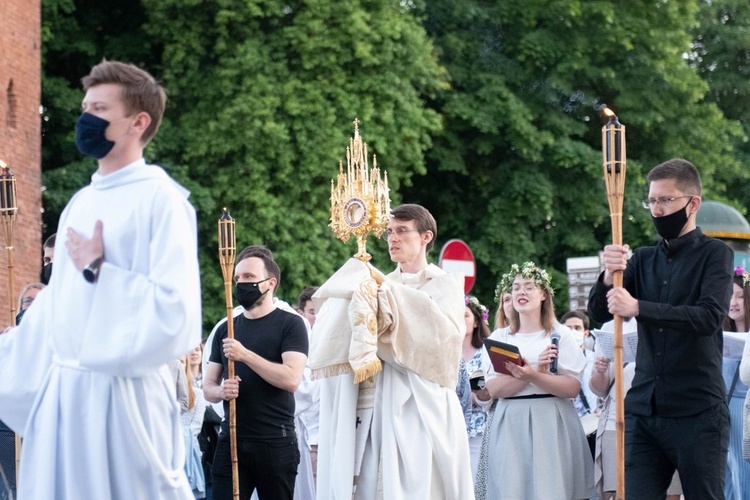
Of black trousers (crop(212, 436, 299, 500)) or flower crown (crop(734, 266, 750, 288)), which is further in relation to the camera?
flower crown (crop(734, 266, 750, 288))

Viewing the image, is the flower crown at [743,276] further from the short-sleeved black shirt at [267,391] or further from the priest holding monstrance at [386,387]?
the short-sleeved black shirt at [267,391]

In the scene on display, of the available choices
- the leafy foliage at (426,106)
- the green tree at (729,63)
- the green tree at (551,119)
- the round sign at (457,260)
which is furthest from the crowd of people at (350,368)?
the green tree at (729,63)

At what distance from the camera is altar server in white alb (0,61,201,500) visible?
5.14m

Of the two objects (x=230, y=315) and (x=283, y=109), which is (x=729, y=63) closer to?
(x=283, y=109)

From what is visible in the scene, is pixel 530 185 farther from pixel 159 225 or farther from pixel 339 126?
pixel 159 225

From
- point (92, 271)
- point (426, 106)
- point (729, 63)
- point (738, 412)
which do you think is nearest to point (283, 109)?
point (426, 106)

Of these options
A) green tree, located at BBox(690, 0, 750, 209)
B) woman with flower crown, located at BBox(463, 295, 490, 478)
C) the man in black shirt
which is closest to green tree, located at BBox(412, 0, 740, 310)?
green tree, located at BBox(690, 0, 750, 209)

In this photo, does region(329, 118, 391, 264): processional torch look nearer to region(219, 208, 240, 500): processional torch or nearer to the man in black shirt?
region(219, 208, 240, 500): processional torch

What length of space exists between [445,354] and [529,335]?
4.75ft

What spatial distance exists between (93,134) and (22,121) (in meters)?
19.7

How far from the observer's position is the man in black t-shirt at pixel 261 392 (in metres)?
9.02

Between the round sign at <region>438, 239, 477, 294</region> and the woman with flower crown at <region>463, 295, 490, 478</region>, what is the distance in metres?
5.34

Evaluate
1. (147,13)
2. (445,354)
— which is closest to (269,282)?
(445,354)

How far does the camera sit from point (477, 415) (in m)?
11.1
